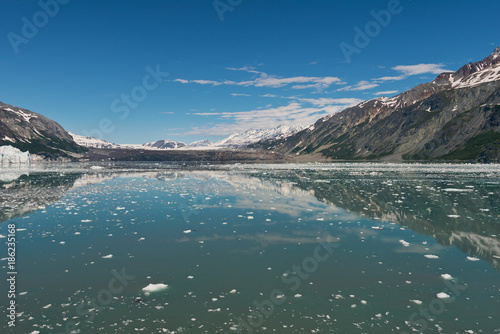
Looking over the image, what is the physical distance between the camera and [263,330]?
8.06 m

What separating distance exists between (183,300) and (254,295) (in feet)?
7.51

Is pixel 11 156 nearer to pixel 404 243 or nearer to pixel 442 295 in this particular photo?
pixel 404 243

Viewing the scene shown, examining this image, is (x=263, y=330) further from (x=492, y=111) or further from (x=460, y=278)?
(x=492, y=111)

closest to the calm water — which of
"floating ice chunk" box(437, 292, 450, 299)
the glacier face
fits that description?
"floating ice chunk" box(437, 292, 450, 299)

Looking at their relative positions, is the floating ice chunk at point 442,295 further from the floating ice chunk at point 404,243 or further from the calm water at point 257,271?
the floating ice chunk at point 404,243

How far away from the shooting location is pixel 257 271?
40.1ft

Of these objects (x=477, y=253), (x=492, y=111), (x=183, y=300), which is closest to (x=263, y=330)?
(x=183, y=300)

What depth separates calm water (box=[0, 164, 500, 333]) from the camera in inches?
339

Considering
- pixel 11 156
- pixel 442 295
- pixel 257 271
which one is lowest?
pixel 442 295

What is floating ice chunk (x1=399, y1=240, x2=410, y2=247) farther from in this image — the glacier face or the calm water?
the glacier face

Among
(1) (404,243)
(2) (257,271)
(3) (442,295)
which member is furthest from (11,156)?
(3) (442,295)

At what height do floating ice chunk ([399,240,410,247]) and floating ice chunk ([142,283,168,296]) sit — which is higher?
floating ice chunk ([142,283,168,296])

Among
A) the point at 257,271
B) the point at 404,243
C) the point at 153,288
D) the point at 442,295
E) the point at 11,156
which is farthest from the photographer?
the point at 11,156

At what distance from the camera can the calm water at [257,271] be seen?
8602 millimetres
